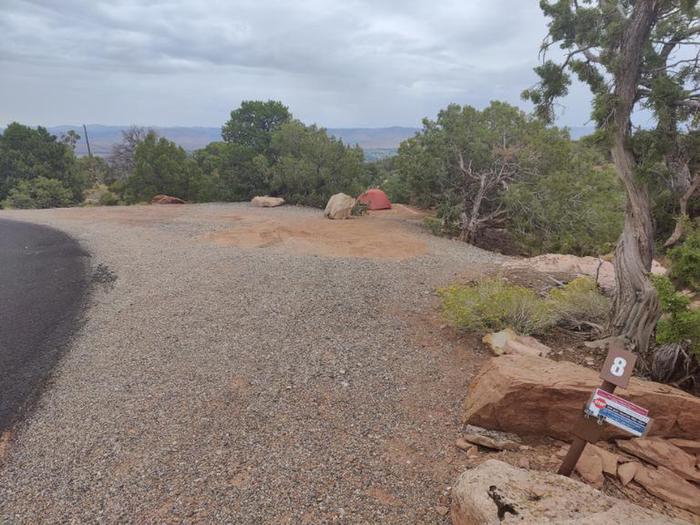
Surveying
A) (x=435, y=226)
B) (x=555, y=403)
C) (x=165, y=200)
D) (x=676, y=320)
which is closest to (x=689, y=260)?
(x=676, y=320)

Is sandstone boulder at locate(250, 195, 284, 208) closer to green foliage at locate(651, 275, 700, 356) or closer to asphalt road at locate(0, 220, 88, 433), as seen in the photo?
asphalt road at locate(0, 220, 88, 433)

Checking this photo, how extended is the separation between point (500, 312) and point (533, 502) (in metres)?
3.89

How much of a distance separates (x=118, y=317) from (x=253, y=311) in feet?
8.10

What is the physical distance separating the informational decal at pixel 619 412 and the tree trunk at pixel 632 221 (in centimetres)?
314

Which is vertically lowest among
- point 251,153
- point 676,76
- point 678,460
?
point 678,460

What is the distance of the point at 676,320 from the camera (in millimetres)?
4820

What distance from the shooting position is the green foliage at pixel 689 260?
16.5ft

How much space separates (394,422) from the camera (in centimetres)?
461

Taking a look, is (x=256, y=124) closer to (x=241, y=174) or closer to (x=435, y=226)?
(x=241, y=174)

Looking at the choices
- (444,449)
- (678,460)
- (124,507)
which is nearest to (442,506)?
(444,449)

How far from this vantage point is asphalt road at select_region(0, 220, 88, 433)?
221 inches

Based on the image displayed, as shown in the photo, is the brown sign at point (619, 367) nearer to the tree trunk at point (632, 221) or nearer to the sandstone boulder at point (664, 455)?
the sandstone boulder at point (664, 455)

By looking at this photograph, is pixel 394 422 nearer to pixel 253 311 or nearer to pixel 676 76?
pixel 253 311

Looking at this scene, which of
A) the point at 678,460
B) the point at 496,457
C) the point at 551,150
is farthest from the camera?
the point at 551,150
